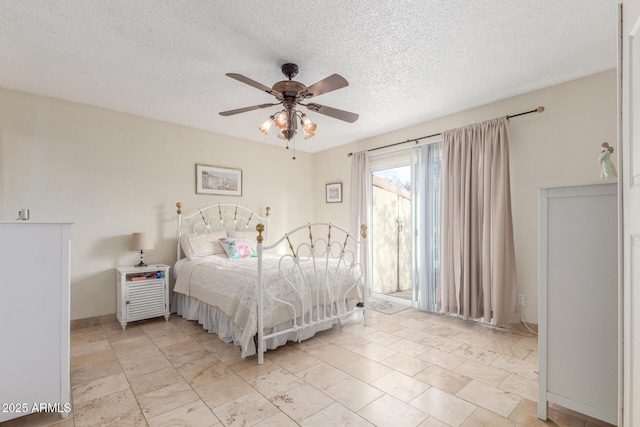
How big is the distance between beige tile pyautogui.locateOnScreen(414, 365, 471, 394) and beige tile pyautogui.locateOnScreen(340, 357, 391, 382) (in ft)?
0.89

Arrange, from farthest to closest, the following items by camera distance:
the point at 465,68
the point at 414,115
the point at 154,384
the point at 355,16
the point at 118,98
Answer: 1. the point at 414,115
2. the point at 118,98
3. the point at 465,68
4. the point at 154,384
5. the point at 355,16

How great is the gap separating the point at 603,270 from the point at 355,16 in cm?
207

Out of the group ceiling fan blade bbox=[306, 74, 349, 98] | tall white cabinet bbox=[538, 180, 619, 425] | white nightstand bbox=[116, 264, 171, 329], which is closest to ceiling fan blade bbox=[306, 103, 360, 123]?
ceiling fan blade bbox=[306, 74, 349, 98]

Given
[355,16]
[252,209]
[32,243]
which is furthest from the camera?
[252,209]

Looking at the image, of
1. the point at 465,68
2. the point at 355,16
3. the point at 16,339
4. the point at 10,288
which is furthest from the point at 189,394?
the point at 465,68

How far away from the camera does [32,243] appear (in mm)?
1723

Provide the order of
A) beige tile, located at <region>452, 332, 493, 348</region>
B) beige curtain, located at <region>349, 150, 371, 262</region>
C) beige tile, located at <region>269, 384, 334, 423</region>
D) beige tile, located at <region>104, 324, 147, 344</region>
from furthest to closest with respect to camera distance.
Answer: beige curtain, located at <region>349, 150, 371, 262</region>, beige tile, located at <region>104, 324, 147, 344</region>, beige tile, located at <region>452, 332, 493, 348</region>, beige tile, located at <region>269, 384, 334, 423</region>

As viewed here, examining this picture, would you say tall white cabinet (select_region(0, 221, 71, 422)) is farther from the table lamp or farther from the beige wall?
the beige wall

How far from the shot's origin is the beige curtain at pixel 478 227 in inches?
127

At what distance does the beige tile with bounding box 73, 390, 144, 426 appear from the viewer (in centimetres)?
182

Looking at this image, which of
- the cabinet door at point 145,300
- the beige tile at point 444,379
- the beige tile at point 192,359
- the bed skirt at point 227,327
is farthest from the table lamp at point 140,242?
the beige tile at point 444,379

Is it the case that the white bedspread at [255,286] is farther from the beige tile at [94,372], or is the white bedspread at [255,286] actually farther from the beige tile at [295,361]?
the beige tile at [94,372]

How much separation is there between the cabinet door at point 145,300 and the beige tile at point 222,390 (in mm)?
1735
